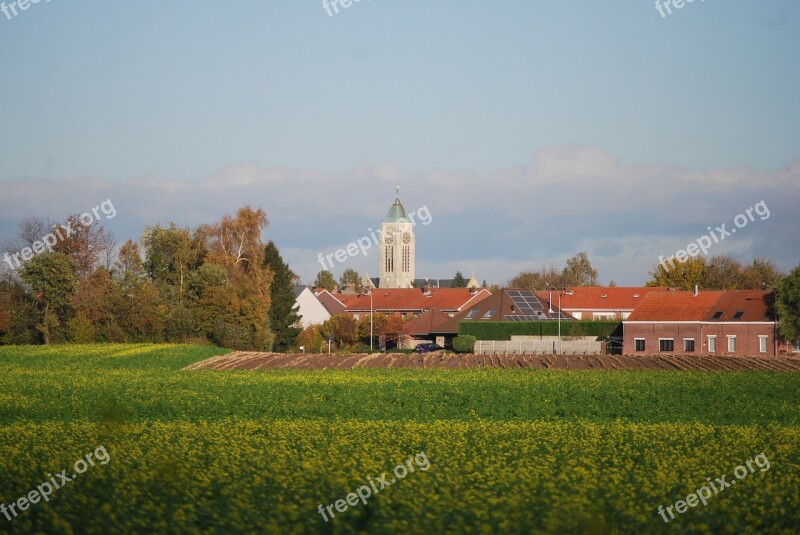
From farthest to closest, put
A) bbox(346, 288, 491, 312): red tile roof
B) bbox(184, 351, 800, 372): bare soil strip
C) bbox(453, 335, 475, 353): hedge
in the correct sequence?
bbox(346, 288, 491, 312): red tile roof
bbox(453, 335, 475, 353): hedge
bbox(184, 351, 800, 372): bare soil strip

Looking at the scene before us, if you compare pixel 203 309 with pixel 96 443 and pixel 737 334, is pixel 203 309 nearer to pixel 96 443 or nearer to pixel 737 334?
pixel 737 334

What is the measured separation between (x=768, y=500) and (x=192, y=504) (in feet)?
30.8

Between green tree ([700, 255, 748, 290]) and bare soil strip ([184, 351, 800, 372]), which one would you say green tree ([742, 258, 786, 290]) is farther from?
bare soil strip ([184, 351, 800, 372])

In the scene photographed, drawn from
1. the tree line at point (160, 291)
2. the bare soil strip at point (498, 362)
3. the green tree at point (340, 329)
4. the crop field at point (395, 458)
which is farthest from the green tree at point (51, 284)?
the crop field at point (395, 458)

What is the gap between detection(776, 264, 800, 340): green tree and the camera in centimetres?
7362

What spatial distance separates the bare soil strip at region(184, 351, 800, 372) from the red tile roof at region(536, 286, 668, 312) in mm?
46843

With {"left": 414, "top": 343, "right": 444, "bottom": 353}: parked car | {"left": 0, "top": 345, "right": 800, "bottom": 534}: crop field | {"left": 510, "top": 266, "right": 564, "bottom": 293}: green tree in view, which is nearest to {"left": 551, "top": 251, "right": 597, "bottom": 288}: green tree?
{"left": 510, "top": 266, "right": 564, "bottom": 293}: green tree

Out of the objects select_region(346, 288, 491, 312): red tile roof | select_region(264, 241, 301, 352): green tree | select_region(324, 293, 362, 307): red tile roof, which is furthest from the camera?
select_region(324, 293, 362, 307): red tile roof

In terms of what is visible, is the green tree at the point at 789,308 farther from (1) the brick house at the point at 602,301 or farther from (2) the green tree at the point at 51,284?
(2) the green tree at the point at 51,284

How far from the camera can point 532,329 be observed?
8806 cm

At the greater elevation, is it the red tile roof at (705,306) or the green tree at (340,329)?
the red tile roof at (705,306)

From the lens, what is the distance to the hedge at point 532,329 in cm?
8731

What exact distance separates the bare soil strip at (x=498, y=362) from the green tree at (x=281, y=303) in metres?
14.8

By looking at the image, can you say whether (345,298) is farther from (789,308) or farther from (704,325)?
(789,308)
